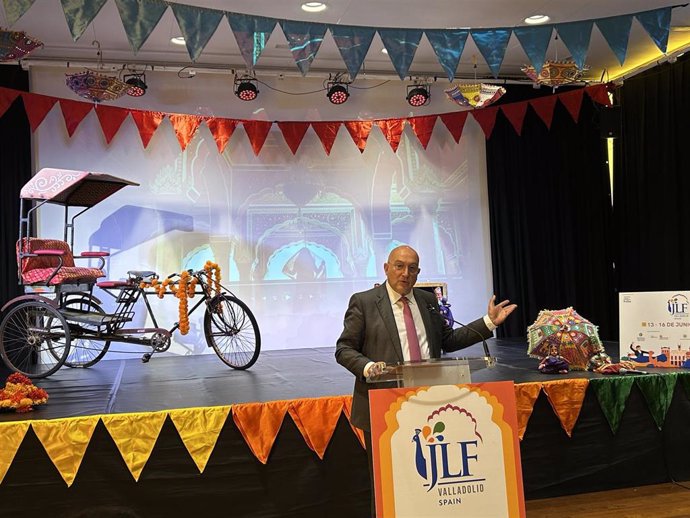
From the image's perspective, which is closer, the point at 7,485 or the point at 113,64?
the point at 7,485

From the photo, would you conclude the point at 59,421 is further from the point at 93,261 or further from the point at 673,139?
the point at 673,139

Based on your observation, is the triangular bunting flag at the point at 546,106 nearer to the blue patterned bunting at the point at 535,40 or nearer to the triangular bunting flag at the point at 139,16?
the blue patterned bunting at the point at 535,40

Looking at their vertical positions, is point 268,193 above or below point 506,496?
above

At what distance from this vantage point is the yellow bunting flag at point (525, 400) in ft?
12.0

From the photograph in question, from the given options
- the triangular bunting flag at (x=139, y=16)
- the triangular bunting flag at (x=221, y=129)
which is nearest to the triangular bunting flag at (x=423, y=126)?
the triangular bunting flag at (x=221, y=129)

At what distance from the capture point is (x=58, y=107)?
6.94m

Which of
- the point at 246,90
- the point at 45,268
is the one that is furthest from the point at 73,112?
the point at 45,268

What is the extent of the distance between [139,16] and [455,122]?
4551 mm

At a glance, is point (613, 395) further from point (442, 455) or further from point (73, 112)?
point (73, 112)

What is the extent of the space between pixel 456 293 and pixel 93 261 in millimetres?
4123

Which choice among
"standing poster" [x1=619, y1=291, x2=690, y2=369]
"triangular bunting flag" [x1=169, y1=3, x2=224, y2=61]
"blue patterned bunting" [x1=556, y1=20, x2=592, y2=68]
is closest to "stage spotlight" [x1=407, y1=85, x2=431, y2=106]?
"blue patterned bunting" [x1=556, y1=20, x2=592, y2=68]

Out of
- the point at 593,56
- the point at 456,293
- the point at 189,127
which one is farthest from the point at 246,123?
the point at 593,56

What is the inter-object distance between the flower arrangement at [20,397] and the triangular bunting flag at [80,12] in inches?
75.5

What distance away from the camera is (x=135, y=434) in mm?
3186
